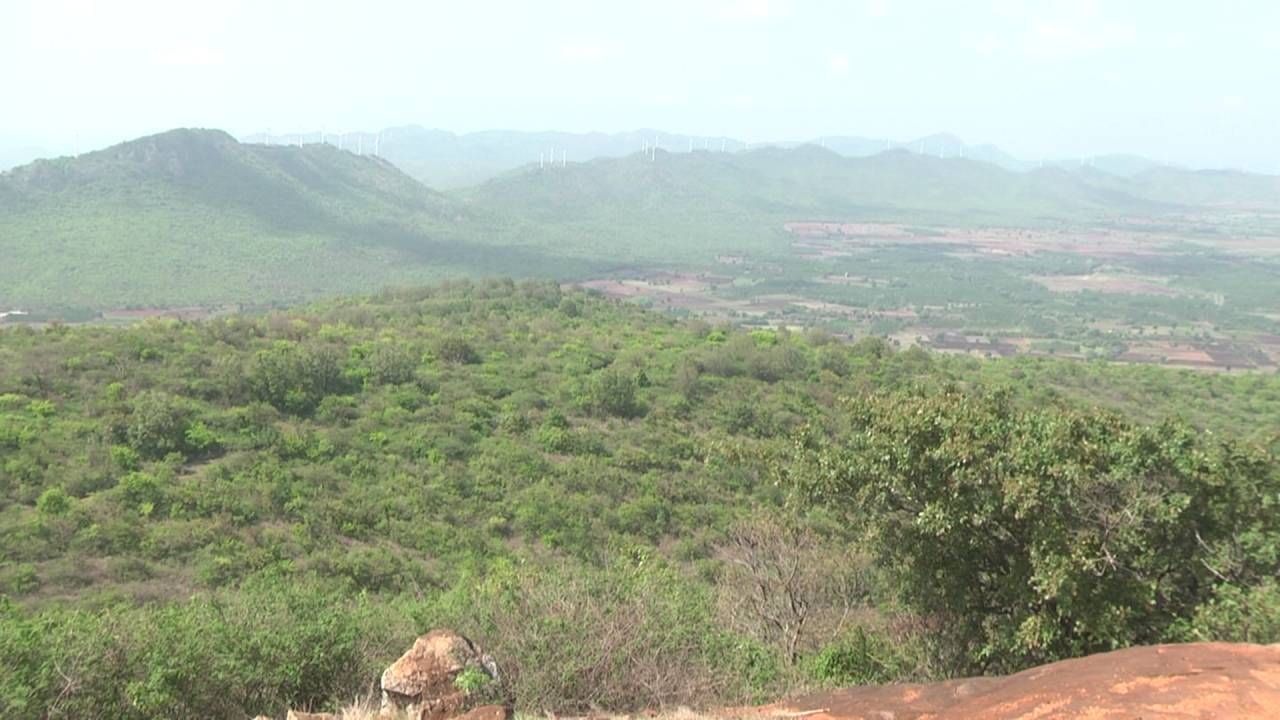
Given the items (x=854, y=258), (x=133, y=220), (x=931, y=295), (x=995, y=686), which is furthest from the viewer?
(x=854, y=258)

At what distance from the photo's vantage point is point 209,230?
118m

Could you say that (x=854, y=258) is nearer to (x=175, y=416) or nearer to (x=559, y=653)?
(x=175, y=416)

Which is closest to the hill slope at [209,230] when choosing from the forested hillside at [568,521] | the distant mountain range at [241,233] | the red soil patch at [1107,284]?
A: the distant mountain range at [241,233]

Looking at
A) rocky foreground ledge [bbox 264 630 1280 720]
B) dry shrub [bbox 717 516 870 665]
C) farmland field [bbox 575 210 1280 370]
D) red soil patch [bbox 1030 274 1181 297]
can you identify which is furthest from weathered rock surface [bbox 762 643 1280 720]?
red soil patch [bbox 1030 274 1181 297]

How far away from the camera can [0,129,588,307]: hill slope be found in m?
94.9

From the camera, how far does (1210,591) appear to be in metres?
11.5

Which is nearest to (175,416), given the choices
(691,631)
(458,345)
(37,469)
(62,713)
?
(37,469)

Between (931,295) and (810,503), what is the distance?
425 ft

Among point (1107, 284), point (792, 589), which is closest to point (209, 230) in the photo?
point (792, 589)

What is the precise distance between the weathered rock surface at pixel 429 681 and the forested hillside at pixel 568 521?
1.56 m

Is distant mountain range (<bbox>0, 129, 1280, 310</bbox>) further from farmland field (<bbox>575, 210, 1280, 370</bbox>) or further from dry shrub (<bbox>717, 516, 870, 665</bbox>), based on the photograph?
dry shrub (<bbox>717, 516, 870, 665</bbox>)

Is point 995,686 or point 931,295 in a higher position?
point 995,686

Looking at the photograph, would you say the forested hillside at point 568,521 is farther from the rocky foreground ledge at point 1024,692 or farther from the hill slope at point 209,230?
the hill slope at point 209,230

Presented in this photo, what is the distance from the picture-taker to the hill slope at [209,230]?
94.9 m
